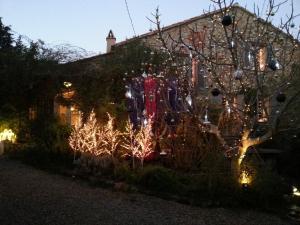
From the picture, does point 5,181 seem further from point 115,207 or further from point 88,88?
point 88,88

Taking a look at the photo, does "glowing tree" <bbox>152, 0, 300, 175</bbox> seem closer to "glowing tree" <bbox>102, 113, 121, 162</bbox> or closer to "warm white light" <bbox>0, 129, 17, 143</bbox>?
"glowing tree" <bbox>102, 113, 121, 162</bbox>

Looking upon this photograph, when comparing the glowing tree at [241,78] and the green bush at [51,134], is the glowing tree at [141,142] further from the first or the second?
the green bush at [51,134]

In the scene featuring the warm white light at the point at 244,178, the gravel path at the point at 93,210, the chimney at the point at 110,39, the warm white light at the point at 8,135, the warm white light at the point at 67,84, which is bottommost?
the gravel path at the point at 93,210

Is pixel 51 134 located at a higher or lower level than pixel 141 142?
higher

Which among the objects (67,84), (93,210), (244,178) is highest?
(67,84)

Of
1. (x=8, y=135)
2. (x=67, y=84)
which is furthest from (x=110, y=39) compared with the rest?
(x=8, y=135)

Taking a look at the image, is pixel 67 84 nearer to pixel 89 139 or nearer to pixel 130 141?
pixel 89 139

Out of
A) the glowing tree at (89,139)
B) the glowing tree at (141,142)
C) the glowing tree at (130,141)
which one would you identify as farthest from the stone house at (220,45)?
the glowing tree at (89,139)

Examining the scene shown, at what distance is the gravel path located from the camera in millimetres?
6477

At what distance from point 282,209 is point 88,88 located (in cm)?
755

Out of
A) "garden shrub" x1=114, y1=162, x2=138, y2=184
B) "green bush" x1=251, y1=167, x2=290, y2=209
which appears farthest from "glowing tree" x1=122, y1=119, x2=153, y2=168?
"green bush" x1=251, y1=167, x2=290, y2=209

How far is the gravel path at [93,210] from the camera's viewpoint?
6.48 m

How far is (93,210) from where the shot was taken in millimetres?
7105

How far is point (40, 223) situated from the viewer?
19.9 feet
